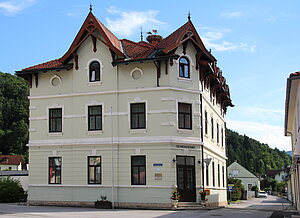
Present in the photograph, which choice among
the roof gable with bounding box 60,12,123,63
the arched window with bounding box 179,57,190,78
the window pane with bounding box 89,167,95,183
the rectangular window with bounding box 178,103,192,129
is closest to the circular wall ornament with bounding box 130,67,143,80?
the roof gable with bounding box 60,12,123,63

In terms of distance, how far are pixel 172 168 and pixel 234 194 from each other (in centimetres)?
2632

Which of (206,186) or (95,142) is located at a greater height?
(95,142)

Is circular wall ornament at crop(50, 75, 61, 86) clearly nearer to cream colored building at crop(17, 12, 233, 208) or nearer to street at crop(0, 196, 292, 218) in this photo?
cream colored building at crop(17, 12, 233, 208)

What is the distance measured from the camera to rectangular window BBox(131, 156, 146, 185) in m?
27.7

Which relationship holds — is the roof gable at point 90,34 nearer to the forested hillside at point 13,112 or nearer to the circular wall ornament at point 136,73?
the circular wall ornament at point 136,73

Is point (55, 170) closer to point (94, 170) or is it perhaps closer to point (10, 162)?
point (94, 170)

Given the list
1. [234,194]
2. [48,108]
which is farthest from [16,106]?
[48,108]

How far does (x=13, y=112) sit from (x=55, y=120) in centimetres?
8181

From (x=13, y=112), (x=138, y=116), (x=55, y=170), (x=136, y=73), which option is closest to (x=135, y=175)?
(x=138, y=116)

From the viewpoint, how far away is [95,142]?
2875cm

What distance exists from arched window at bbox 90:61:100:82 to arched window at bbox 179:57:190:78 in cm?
550

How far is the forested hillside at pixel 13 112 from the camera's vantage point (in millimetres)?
106438

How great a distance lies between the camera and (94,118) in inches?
1158

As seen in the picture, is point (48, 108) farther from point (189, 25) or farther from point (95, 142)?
point (189, 25)
